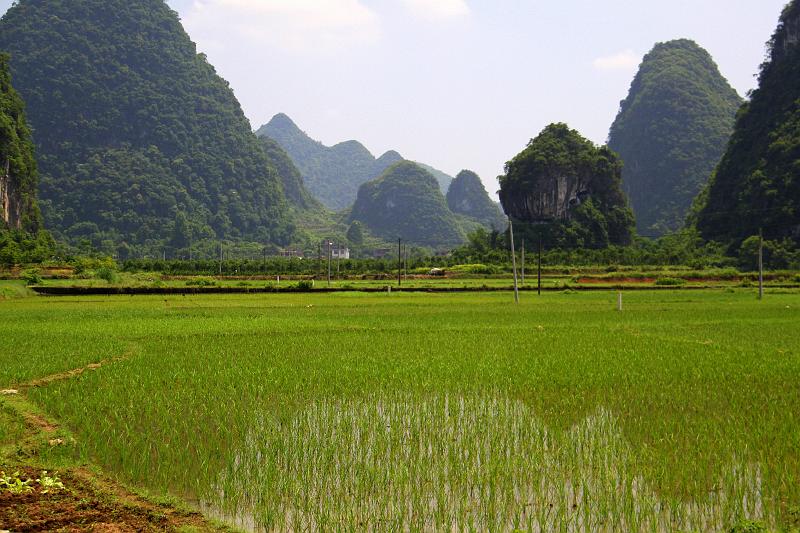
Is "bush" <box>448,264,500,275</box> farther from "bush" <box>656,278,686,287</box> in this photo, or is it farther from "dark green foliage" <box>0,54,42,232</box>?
"dark green foliage" <box>0,54,42,232</box>

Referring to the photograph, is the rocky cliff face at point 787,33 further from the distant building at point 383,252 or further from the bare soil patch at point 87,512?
the bare soil patch at point 87,512

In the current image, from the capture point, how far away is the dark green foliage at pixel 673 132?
10806 cm

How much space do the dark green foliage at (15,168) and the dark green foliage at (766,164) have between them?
70095mm

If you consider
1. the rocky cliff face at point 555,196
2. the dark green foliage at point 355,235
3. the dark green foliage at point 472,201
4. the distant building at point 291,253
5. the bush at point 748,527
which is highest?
the dark green foliage at point 472,201

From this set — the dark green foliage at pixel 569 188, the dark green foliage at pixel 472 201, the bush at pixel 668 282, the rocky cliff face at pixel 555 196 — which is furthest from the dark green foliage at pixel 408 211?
the bush at pixel 668 282

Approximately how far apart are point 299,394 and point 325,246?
100 meters

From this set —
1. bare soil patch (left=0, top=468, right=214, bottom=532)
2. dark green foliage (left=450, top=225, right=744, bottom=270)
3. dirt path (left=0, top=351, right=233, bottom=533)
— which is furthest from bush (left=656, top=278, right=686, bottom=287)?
bare soil patch (left=0, top=468, right=214, bottom=532)

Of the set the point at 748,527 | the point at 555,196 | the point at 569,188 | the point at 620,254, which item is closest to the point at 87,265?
the point at 748,527

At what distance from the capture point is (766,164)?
61844 millimetres

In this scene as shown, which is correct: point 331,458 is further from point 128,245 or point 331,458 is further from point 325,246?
point 325,246

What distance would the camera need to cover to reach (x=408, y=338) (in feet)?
42.2

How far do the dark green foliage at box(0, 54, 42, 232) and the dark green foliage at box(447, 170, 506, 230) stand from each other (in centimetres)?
10839

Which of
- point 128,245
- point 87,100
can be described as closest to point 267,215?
point 128,245

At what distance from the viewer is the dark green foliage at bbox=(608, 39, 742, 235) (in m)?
108
